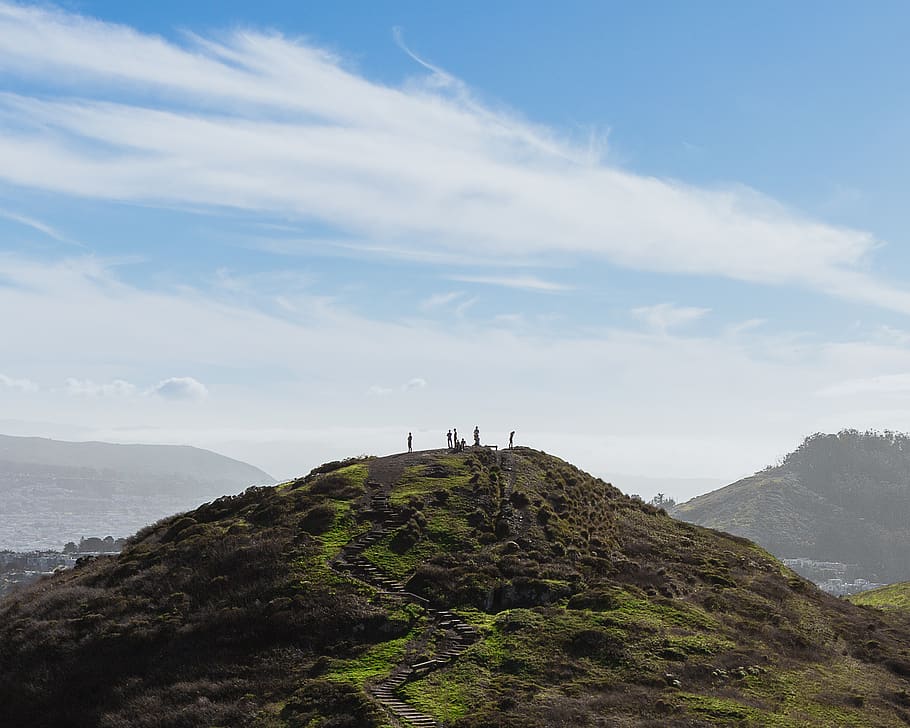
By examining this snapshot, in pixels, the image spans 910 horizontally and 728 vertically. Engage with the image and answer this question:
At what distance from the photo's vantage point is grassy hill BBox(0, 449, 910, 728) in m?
37.8

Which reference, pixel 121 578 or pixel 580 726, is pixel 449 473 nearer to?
pixel 121 578

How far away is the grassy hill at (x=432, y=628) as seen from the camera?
3781 centimetres

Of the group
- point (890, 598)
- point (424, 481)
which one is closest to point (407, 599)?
point (424, 481)

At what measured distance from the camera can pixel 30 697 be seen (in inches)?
1704

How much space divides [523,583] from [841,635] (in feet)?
84.4

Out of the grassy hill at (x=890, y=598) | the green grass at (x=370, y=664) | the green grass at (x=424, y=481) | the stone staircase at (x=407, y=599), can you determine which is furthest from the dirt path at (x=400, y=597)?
the grassy hill at (x=890, y=598)

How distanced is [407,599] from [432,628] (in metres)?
3.69

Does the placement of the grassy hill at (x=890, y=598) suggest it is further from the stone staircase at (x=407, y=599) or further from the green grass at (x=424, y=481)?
the stone staircase at (x=407, y=599)

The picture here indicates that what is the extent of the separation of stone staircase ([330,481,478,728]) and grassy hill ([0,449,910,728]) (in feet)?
0.51

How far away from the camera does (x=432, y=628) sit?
46.3 m

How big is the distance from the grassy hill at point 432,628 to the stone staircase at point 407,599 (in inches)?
6.1

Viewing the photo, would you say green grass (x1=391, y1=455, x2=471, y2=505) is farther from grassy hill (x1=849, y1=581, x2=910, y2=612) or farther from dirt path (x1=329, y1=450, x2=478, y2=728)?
grassy hill (x1=849, y1=581, x2=910, y2=612)

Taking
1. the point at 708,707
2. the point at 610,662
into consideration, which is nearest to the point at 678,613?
the point at 610,662

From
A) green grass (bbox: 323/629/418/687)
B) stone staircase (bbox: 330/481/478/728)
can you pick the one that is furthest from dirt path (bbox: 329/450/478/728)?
green grass (bbox: 323/629/418/687)
